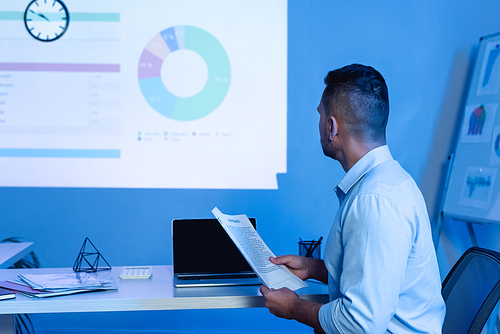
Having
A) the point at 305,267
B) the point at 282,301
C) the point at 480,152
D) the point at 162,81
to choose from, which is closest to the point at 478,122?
the point at 480,152

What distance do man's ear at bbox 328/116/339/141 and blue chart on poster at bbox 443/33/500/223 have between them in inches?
57.4

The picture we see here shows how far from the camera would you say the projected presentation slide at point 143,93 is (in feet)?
9.29

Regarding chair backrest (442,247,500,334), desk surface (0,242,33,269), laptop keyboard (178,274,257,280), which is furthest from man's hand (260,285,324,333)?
desk surface (0,242,33,269)

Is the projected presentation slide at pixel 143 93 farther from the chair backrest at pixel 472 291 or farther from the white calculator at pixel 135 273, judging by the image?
the chair backrest at pixel 472 291

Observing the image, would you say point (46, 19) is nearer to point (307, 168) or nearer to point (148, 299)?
point (307, 168)

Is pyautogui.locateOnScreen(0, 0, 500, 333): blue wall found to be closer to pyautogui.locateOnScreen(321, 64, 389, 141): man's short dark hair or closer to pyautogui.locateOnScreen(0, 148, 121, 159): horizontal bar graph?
pyautogui.locateOnScreen(0, 148, 121, 159): horizontal bar graph

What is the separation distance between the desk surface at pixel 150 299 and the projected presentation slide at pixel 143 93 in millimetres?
1323

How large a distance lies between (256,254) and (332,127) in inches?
17.4

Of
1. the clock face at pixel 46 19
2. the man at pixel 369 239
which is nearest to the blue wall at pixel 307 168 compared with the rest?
the clock face at pixel 46 19

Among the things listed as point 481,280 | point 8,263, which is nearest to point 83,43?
point 8,263

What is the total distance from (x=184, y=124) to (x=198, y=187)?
0.37 metres

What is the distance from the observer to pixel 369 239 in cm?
117

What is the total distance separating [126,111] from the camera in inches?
112

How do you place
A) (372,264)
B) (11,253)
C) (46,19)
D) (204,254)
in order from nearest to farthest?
(372,264) < (204,254) < (11,253) < (46,19)
